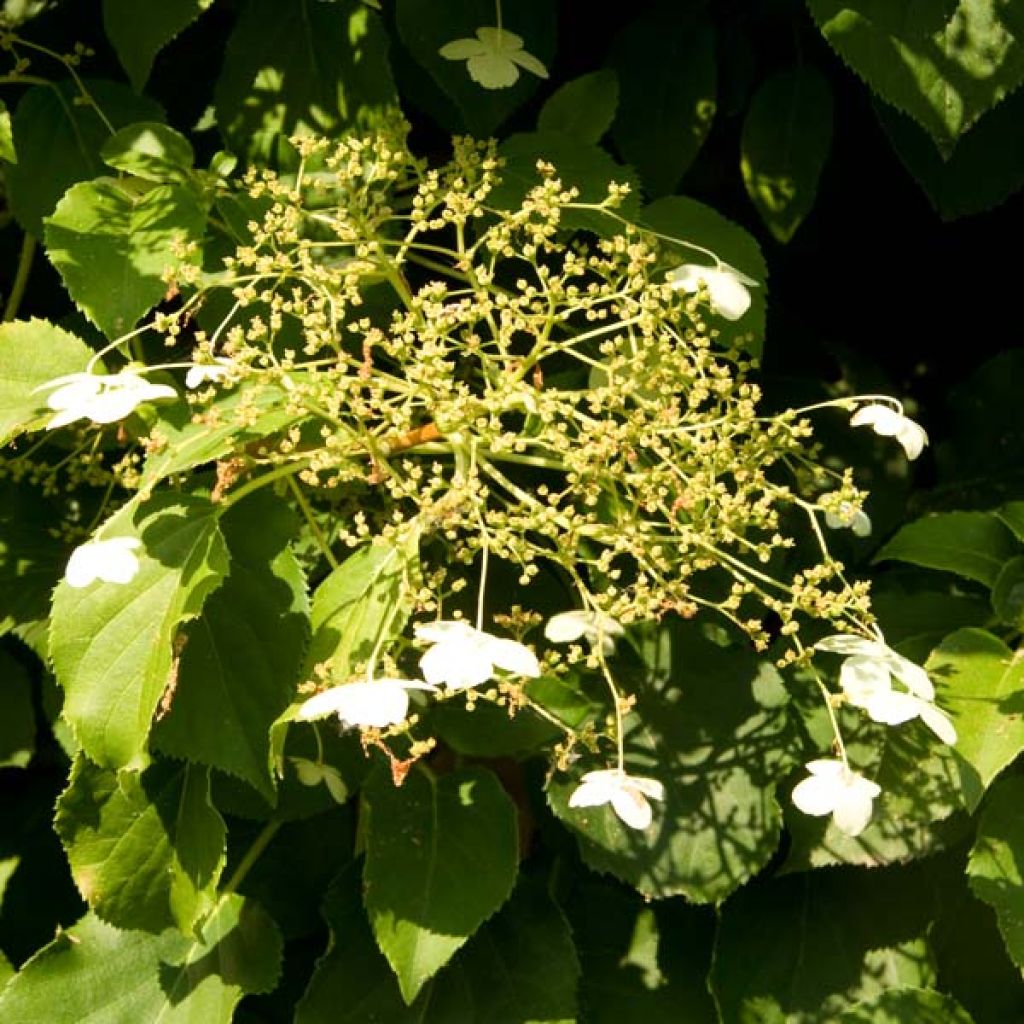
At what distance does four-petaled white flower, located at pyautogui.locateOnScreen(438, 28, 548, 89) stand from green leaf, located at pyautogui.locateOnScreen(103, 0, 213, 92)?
23 centimetres

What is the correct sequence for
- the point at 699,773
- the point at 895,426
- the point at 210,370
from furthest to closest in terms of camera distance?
the point at 699,773 < the point at 895,426 < the point at 210,370

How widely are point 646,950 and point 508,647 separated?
77cm

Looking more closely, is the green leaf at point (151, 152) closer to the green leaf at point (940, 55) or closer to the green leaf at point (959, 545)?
the green leaf at point (940, 55)

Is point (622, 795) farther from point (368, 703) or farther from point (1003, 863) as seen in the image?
point (1003, 863)

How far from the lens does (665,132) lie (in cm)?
168

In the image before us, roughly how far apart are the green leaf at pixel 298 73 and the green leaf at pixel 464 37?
4 cm

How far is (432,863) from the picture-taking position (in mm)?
1468

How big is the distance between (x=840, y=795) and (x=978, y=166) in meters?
0.73

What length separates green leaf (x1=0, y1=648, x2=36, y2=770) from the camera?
179 cm

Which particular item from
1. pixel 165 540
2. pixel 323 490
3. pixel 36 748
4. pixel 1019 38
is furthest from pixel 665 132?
pixel 36 748

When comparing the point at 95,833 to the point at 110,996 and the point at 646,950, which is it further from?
the point at 646,950

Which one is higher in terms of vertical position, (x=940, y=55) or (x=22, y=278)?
(x=940, y=55)

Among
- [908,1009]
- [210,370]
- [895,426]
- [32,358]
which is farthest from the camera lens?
[908,1009]

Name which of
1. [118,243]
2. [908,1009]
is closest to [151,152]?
[118,243]
